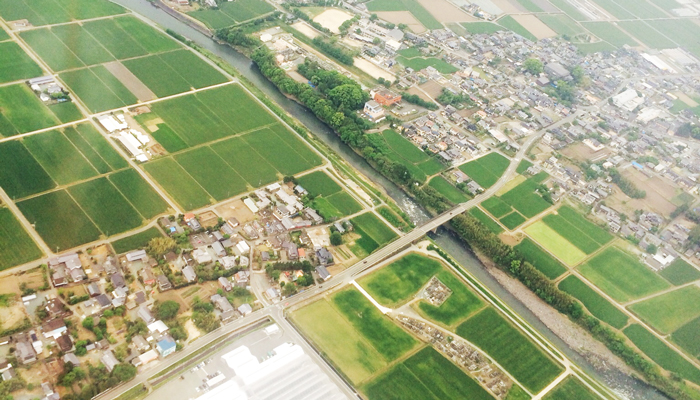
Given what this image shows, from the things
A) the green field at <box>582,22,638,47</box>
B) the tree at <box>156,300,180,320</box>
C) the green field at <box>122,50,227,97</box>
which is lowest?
the tree at <box>156,300,180,320</box>

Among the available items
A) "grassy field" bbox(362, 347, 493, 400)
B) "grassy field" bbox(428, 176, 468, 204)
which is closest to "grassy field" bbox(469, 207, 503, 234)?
"grassy field" bbox(428, 176, 468, 204)

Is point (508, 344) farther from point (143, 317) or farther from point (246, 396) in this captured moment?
point (143, 317)

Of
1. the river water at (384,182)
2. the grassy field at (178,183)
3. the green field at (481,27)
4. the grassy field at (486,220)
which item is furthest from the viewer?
the green field at (481,27)

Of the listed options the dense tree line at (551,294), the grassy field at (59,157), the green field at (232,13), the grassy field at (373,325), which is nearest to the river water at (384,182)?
the dense tree line at (551,294)

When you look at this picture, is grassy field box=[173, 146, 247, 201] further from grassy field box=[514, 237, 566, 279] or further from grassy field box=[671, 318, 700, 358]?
grassy field box=[671, 318, 700, 358]

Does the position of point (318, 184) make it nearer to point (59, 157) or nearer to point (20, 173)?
point (59, 157)

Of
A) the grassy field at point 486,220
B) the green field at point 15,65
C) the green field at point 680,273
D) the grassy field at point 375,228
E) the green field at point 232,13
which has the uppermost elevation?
the green field at point 232,13

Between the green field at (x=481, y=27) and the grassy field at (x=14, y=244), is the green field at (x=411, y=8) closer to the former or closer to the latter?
the green field at (x=481, y=27)

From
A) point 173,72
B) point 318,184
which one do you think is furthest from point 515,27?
point 173,72
